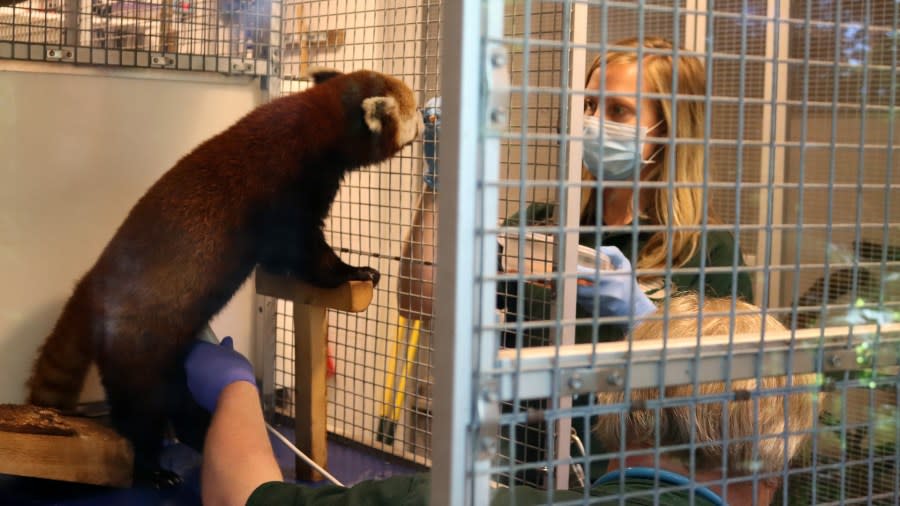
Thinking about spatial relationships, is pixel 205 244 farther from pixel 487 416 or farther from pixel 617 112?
pixel 487 416

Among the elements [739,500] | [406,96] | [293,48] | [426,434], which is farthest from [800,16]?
[293,48]

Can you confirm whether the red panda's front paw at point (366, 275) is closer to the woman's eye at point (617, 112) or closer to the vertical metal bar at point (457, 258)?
the woman's eye at point (617, 112)

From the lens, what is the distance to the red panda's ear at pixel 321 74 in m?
1.50

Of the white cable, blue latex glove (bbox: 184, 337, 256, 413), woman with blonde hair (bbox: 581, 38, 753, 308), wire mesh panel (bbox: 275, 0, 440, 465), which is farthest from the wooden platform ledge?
woman with blonde hair (bbox: 581, 38, 753, 308)

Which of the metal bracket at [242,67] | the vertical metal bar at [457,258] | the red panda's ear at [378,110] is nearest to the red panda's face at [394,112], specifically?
the red panda's ear at [378,110]

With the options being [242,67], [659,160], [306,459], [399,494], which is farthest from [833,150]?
[242,67]

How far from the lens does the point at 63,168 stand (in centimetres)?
120

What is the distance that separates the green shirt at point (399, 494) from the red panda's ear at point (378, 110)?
28.6 inches

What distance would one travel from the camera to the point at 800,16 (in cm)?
74

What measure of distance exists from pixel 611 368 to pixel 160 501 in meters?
0.79

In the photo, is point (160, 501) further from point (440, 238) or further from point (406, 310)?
point (440, 238)

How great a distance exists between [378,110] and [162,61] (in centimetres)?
34

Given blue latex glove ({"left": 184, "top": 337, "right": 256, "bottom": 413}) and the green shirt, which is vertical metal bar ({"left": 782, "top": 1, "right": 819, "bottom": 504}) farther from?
blue latex glove ({"left": 184, "top": 337, "right": 256, "bottom": 413})

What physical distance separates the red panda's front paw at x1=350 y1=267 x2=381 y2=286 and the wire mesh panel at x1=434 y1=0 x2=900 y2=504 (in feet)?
1.09
